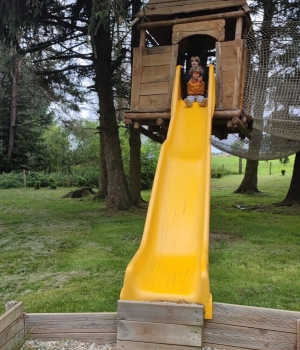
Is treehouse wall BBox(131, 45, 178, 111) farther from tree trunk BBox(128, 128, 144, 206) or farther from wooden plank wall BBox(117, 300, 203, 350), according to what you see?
tree trunk BBox(128, 128, 144, 206)

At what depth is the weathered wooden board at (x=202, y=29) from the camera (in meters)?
5.42

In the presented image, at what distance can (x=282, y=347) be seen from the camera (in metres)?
2.53

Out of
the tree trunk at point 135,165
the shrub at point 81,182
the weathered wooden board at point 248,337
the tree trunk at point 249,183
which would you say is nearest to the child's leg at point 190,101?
the weathered wooden board at point 248,337

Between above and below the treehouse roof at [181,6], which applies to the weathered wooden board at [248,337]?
below

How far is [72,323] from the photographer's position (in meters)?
2.76

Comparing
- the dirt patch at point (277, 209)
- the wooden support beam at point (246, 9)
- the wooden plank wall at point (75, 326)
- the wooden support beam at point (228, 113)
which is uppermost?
the wooden support beam at point (246, 9)

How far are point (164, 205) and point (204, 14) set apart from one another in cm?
362

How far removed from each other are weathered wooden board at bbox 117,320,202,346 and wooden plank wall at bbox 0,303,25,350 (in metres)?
0.69

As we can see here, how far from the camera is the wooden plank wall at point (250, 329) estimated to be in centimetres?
253

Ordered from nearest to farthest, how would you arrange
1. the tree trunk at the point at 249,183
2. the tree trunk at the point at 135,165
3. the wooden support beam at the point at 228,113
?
the wooden support beam at the point at 228,113 → the tree trunk at the point at 135,165 → the tree trunk at the point at 249,183

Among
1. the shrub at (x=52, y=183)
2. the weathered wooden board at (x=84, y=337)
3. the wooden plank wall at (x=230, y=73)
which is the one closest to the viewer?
the weathered wooden board at (x=84, y=337)

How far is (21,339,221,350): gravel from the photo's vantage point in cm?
269

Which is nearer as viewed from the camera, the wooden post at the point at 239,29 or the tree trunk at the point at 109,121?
the wooden post at the point at 239,29

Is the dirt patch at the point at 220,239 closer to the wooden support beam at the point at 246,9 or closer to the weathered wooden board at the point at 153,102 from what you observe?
the weathered wooden board at the point at 153,102
